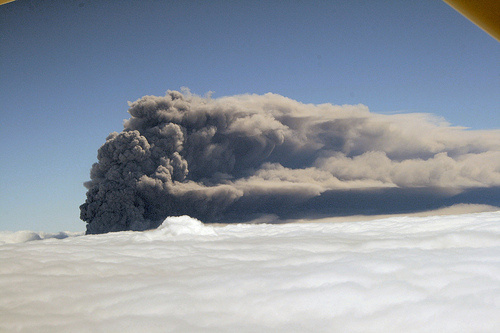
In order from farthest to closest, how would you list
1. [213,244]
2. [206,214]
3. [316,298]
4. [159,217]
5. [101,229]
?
[206,214] < [159,217] < [101,229] < [213,244] < [316,298]

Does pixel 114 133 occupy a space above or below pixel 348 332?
above

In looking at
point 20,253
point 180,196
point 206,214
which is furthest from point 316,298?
point 206,214

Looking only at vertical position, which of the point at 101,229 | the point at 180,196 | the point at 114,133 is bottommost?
the point at 101,229

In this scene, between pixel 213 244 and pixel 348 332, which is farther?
pixel 213 244

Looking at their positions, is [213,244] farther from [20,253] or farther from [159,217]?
[159,217]

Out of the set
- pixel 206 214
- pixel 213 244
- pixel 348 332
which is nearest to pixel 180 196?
pixel 206 214

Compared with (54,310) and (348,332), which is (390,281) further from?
(54,310)

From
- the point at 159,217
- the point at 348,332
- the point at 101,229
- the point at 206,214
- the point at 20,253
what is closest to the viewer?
the point at 348,332
